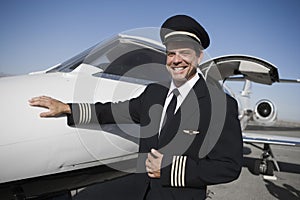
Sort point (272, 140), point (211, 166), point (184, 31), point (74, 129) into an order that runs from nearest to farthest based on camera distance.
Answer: point (211, 166)
point (184, 31)
point (74, 129)
point (272, 140)

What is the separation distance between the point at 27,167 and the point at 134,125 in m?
0.91

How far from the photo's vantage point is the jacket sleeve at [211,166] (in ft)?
4.82

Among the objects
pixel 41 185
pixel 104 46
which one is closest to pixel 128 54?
pixel 104 46

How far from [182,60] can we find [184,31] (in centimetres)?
17

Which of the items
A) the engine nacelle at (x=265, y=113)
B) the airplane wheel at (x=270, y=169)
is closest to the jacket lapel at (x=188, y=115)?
the airplane wheel at (x=270, y=169)

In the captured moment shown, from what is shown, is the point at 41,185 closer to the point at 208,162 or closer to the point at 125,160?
the point at 125,160

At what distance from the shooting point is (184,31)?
1.65 metres

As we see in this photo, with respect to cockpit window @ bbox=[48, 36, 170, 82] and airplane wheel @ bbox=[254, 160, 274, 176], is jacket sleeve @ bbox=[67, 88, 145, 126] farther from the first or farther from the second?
airplane wheel @ bbox=[254, 160, 274, 176]

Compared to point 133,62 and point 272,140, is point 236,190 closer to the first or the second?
point 272,140

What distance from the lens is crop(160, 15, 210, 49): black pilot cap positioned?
1638 millimetres

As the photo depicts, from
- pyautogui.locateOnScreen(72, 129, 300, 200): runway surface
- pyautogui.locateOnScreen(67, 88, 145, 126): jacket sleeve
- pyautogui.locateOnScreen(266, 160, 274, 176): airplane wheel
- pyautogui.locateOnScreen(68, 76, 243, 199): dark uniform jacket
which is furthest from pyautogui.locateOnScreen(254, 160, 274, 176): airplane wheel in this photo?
pyautogui.locateOnScreen(68, 76, 243, 199): dark uniform jacket

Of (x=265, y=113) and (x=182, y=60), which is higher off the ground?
(x=182, y=60)

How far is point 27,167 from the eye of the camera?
195 centimetres

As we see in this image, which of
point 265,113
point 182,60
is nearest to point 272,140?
point 265,113
